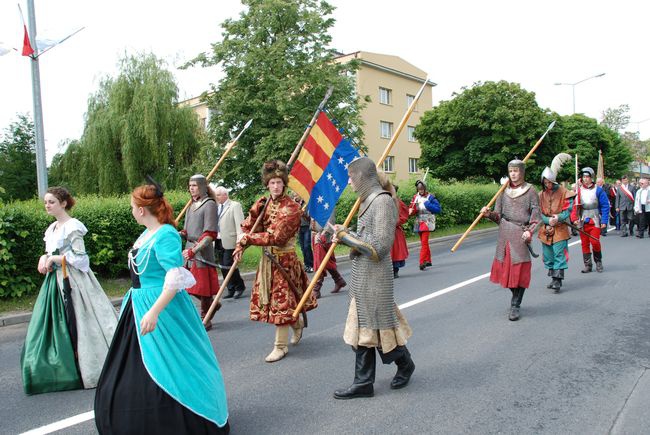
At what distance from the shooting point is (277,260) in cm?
532

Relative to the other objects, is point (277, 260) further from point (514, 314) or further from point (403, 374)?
point (514, 314)

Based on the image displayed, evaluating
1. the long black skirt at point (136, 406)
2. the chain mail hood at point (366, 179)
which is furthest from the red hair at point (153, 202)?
the chain mail hood at point (366, 179)

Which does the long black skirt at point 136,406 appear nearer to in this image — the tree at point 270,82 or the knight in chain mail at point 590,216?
the knight in chain mail at point 590,216

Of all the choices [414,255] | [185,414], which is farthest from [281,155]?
[185,414]

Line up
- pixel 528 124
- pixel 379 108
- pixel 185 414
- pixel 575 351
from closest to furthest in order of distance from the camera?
pixel 185 414
pixel 575 351
pixel 528 124
pixel 379 108

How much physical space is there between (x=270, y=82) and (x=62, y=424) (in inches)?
878

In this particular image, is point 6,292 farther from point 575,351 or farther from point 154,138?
point 154,138

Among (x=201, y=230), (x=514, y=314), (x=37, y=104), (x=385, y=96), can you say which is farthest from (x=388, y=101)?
(x=201, y=230)

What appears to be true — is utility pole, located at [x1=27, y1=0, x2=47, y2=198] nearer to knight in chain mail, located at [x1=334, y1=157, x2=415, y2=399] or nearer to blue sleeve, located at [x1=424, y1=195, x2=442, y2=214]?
blue sleeve, located at [x1=424, y1=195, x2=442, y2=214]

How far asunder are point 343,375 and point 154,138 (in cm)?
2238

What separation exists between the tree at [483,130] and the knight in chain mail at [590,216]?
21.3m

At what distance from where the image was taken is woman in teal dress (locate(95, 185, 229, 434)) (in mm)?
3168

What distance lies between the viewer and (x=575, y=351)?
528 centimetres

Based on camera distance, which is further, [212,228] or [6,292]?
[6,292]
